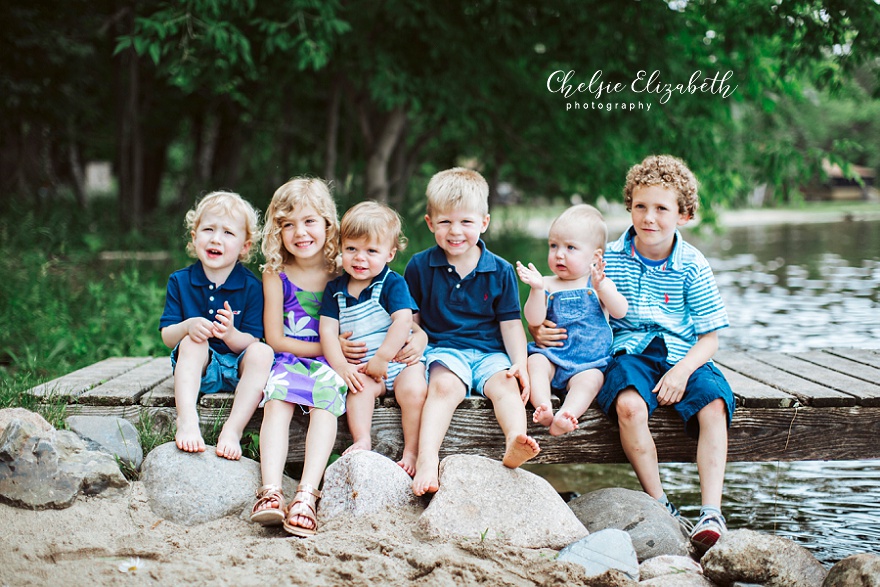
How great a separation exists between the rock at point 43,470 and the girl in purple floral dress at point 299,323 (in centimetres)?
65

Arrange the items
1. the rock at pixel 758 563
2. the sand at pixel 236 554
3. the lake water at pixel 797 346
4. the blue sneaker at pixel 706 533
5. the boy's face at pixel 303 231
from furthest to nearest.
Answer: the lake water at pixel 797 346
the boy's face at pixel 303 231
the blue sneaker at pixel 706 533
the rock at pixel 758 563
the sand at pixel 236 554

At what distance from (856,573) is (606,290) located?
1462 mm

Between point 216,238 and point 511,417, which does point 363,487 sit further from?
point 216,238

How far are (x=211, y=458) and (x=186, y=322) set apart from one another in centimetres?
64

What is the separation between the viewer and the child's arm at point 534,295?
3604 mm

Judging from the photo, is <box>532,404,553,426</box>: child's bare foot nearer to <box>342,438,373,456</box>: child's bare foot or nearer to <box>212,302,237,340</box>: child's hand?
<box>342,438,373,456</box>: child's bare foot

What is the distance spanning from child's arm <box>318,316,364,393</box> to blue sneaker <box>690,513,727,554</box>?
59.2 inches

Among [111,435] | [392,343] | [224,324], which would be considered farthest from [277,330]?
[111,435]

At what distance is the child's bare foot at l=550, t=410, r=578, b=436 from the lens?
11.2 feet

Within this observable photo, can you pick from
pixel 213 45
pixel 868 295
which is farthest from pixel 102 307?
pixel 868 295

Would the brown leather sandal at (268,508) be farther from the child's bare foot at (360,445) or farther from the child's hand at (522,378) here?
the child's hand at (522,378)

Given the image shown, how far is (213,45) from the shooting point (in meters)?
7.71

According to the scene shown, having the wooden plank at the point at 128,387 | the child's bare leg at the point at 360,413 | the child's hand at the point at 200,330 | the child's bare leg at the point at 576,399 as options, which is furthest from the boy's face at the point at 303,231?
the child's bare leg at the point at 576,399

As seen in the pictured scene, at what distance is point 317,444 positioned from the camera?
3498 millimetres
